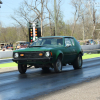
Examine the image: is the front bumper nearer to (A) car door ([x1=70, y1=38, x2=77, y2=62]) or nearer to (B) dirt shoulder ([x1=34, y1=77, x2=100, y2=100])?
(A) car door ([x1=70, y1=38, x2=77, y2=62])

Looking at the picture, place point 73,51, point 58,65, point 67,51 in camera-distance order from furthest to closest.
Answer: point 73,51 < point 67,51 < point 58,65

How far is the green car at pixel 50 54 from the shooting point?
1100 cm

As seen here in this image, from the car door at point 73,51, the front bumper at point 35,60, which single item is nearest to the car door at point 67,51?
the car door at point 73,51

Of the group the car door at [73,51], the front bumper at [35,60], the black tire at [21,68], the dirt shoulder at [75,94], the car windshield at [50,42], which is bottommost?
the dirt shoulder at [75,94]

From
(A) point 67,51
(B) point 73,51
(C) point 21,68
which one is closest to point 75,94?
(C) point 21,68

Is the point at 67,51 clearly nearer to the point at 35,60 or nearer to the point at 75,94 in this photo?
the point at 35,60

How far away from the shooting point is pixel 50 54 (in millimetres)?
11000

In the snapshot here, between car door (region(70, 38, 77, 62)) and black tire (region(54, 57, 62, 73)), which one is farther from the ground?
car door (region(70, 38, 77, 62))

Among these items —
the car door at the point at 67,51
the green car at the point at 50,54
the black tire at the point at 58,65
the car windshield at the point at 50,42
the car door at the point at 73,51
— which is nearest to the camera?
the green car at the point at 50,54

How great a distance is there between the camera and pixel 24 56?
1122 cm

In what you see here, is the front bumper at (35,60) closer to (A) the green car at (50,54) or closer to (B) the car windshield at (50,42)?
(A) the green car at (50,54)

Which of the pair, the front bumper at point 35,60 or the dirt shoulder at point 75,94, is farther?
the front bumper at point 35,60

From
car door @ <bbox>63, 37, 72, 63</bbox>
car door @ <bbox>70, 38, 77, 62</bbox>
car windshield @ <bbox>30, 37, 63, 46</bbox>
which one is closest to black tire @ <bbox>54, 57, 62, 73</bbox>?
car door @ <bbox>63, 37, 72, 63</bbox>

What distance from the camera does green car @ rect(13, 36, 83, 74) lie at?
36.1 feet
